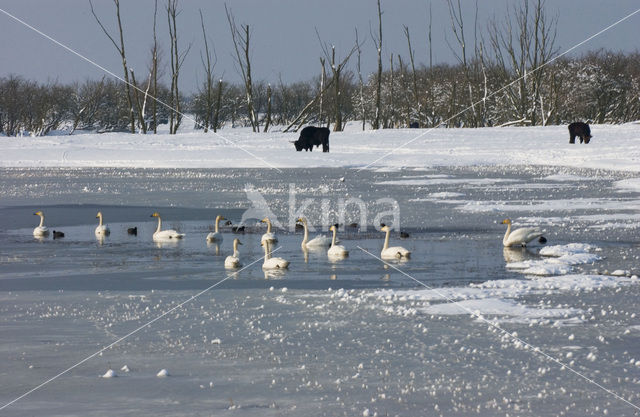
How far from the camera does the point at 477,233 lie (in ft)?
50.1

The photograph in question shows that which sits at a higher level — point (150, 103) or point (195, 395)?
point (150, 103)

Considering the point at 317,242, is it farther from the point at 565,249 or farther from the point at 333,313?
the point at 333,313

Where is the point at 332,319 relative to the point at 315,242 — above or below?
below

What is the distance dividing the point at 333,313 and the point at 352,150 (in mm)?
31124

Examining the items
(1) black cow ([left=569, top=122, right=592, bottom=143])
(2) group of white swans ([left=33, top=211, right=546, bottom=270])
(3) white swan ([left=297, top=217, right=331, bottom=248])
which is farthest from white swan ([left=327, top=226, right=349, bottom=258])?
(1) black cow ([left=569, top=122, right=592, bottom=143])

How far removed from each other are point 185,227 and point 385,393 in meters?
11.0

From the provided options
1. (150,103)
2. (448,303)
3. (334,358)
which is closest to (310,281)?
(448,303)

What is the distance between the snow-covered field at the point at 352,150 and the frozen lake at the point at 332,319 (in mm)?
15790

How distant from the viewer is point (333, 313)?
345 inches

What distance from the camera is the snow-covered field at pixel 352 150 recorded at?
33.8 m

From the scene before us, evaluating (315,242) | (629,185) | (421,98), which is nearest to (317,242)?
(315,242)

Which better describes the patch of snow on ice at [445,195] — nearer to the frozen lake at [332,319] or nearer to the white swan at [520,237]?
the frozen lake at [332,319]

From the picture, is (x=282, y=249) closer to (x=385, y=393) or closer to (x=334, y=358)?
(x=334, y=358)

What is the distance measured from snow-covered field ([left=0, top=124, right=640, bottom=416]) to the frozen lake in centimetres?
2
